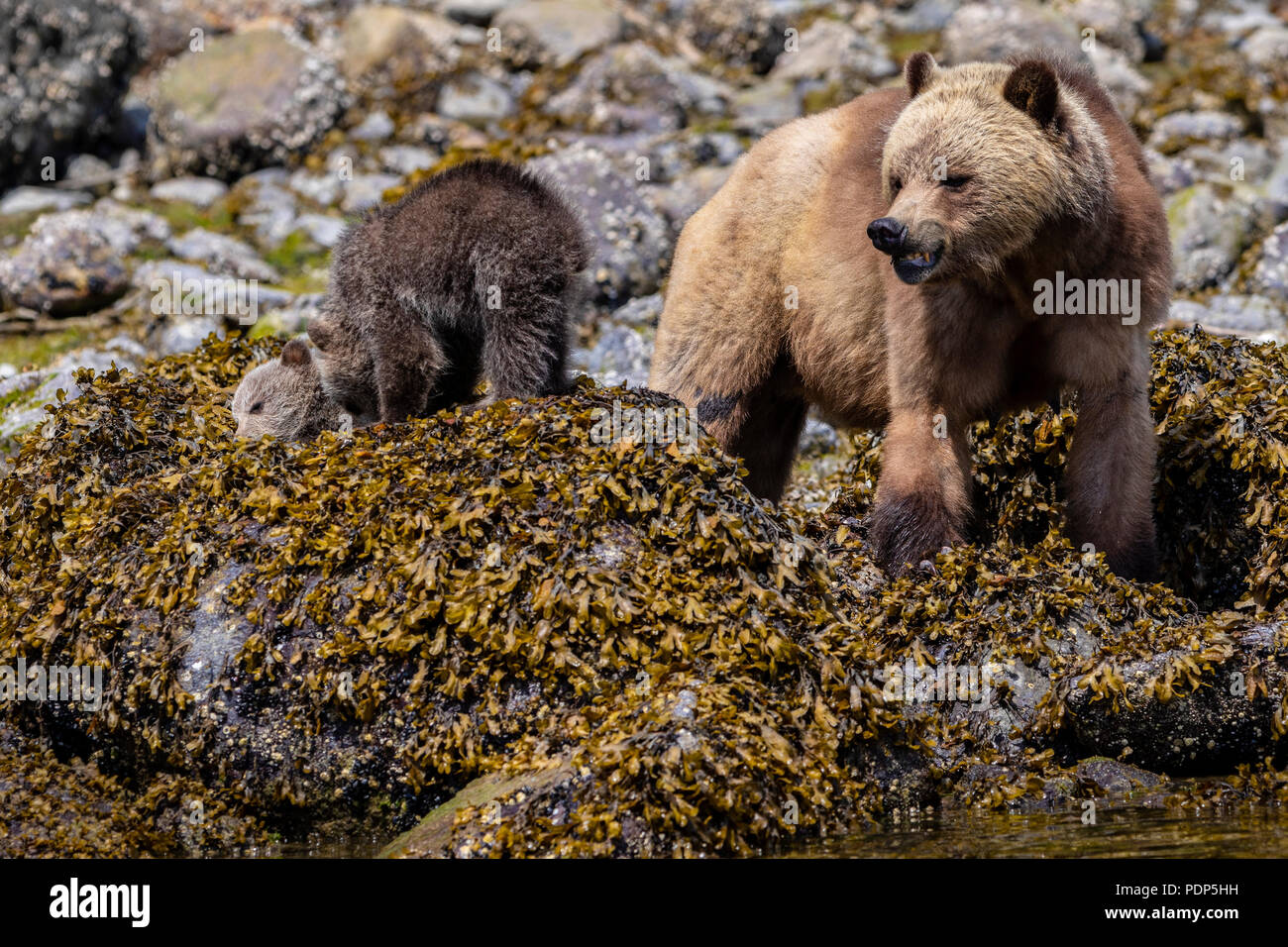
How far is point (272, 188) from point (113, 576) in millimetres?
11460

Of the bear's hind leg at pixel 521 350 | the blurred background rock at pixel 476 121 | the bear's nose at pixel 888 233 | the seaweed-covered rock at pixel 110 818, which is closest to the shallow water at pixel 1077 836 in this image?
the seaweed-covered rock at pixel 110 818

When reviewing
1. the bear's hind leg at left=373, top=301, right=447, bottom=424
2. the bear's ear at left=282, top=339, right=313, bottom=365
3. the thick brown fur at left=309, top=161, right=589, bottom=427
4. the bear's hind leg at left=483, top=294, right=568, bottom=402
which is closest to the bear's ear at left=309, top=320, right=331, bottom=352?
the thick brown fur at left=309, top=161, right=589, bottom=427

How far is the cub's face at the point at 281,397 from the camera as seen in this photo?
300 inches

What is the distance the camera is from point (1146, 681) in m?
6.22

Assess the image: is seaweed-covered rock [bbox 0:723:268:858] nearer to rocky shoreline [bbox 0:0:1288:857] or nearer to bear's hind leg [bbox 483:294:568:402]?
rocky shoreline [bbox 0:0:1288:857]

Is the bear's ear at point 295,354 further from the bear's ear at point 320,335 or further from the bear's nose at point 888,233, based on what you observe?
the bear's nose at point 888,233

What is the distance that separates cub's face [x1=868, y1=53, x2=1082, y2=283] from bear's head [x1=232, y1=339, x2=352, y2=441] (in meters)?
3.11

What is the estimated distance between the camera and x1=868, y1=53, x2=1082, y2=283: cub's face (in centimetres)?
656

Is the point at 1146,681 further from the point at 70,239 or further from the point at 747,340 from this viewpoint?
the point at 70,239

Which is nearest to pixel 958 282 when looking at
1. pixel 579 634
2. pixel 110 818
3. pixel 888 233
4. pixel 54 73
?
pixel 888 233

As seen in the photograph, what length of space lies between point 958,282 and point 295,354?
3.44 meters

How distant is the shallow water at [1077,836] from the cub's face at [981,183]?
8.00 feet

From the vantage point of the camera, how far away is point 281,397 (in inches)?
301

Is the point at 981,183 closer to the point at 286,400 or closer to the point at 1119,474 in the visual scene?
the point at 1119,474
